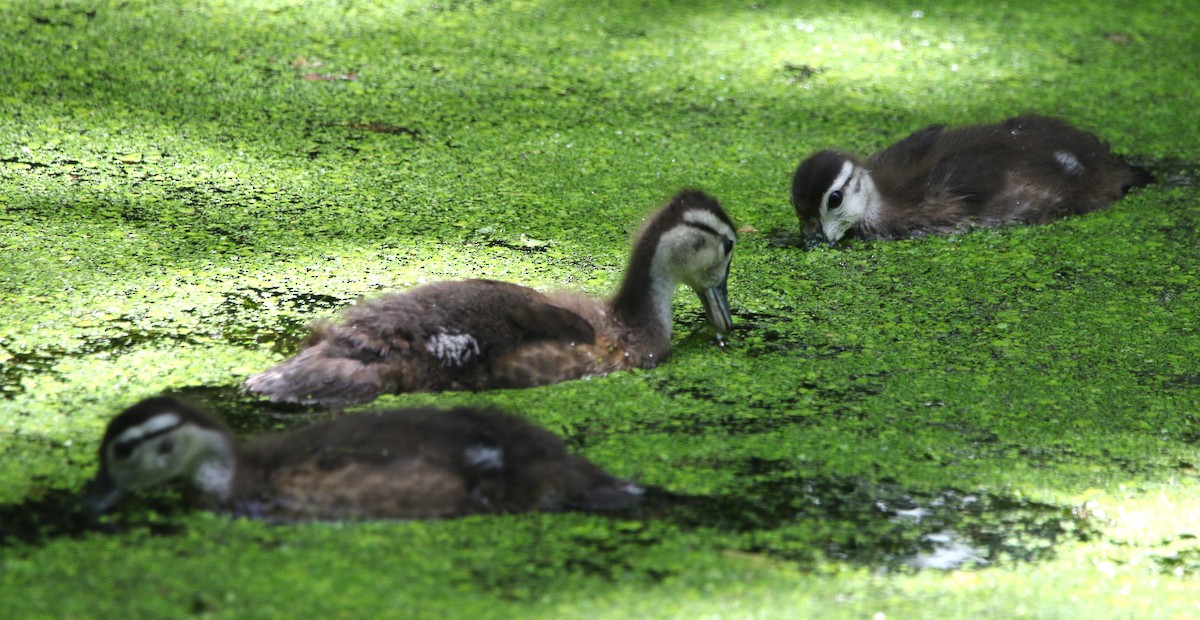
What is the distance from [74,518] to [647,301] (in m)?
1.96

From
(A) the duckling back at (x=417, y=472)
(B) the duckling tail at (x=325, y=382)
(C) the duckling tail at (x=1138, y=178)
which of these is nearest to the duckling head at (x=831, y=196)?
(C) the duckling tail at (x=1138, y=178)

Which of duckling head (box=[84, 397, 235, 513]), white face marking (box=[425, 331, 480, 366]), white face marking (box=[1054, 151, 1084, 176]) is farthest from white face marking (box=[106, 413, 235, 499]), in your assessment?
white face marking (box=[1054, 151, 1084, 176])

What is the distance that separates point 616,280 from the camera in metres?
5.21

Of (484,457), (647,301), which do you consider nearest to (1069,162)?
(647,301)

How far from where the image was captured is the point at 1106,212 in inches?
237

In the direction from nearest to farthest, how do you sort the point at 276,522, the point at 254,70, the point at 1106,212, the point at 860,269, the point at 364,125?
the point at 276,522 < the point at 860,269 < the point at 1106,212 < the point at 364,125 < the point at 254,70

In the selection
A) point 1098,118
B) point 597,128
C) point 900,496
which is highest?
point 1098,118

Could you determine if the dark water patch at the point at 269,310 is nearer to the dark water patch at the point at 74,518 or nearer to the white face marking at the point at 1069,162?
the dark water patch at the point at 74,518

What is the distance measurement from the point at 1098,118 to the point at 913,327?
276cm

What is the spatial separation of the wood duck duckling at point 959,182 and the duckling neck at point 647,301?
1172 millimetres

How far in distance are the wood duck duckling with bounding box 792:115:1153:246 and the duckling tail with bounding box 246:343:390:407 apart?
2.22 meters

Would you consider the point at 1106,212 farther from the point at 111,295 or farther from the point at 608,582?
the point at 111,295

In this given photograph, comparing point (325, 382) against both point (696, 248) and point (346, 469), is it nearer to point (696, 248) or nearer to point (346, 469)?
point (346, 469)

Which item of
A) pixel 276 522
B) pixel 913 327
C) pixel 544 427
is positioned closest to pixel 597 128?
pixel 913 327
